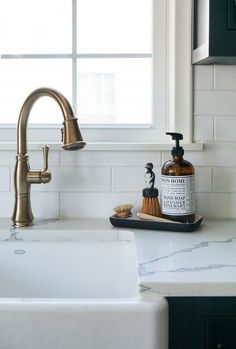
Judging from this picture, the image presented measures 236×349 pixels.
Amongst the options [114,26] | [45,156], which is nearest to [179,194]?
[45,156]

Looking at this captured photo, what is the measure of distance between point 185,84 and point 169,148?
0.19 metres

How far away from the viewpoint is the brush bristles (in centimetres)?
134

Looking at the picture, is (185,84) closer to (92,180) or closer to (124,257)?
(92,180)

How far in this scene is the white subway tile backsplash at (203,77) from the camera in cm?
145

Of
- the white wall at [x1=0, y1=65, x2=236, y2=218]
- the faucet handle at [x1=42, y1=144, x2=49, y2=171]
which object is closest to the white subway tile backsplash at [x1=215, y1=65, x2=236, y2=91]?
the white wall at [x1=0, y1=65, x2=236, y2=218]

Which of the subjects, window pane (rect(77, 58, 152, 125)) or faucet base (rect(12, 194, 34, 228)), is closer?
faucet base (rect(12, 194, 34, 228))

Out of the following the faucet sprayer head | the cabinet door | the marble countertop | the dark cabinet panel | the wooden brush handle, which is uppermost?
the dark cabinet panel

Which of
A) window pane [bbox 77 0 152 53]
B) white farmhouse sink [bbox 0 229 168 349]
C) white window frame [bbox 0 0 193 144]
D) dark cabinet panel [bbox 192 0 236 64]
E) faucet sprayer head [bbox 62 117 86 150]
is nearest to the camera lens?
white farmhouse sink [bbox 0 229 168 349]

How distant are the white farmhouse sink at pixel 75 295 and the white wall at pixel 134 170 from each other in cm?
21

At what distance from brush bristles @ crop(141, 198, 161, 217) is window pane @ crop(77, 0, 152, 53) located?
50 centimetres

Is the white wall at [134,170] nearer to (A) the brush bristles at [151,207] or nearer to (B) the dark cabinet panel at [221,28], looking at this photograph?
(A) the brush bristles at [151,207]

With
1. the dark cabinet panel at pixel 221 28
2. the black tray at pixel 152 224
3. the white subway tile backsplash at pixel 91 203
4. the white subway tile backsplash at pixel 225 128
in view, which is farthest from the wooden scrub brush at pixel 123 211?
the dark cabinet panel at pixel 221 28

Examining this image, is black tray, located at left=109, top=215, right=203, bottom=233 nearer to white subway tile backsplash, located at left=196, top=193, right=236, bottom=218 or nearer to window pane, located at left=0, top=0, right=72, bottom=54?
white subway tile backsplash, located at left=196, top=193, right=236, bottom=218

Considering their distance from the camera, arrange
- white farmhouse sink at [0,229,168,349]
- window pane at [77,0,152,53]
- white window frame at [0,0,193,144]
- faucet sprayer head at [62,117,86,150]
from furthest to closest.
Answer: window pane at [77,0,152,53] → white window frame at [0,0,193,144] → faucet sprayer head at [62,117,86,150] → white farmhouse sink at [0,229,168,349]
